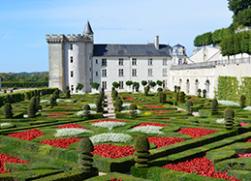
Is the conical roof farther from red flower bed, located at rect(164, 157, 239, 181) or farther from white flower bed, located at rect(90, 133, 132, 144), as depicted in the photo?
red flower bed, located at rect(164, 157, 239, 181)

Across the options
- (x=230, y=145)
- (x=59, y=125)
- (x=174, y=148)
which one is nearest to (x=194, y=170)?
(x=174, y=148)

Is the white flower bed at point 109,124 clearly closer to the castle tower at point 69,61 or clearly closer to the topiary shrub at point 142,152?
the topiary shrub at point 142,152

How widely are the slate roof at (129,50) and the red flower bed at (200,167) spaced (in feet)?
189

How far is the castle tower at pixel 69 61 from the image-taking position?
6638cm

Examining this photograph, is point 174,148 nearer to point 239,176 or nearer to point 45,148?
point 239,176

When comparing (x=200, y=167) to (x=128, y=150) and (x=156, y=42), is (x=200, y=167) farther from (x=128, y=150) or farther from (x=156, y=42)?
(x=156, y=42)

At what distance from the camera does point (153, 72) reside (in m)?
71.6

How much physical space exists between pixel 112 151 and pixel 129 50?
190 ft

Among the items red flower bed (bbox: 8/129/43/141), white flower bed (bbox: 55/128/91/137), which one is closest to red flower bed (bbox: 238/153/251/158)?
white flower bed (bbox: 55/128/91/137)

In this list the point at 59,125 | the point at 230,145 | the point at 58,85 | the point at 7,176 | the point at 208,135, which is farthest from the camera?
the point at 58,85

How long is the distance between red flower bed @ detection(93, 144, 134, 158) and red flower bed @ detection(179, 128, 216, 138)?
421 cm

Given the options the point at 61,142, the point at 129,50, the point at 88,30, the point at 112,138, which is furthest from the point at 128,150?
the point at 88,30

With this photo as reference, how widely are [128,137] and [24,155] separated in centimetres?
473

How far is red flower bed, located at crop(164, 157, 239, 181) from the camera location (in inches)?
464
